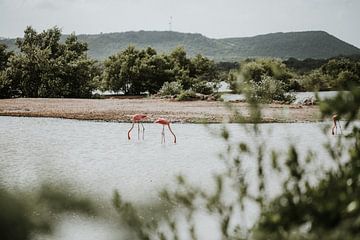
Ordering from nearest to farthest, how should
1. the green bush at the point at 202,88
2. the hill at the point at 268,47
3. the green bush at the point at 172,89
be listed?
the green bush at the point at 172,89, the green bush at the point at 202,88, the hill at the point at 268,47

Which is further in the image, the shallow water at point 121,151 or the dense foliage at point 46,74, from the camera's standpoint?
the dense foliage at point 46,74

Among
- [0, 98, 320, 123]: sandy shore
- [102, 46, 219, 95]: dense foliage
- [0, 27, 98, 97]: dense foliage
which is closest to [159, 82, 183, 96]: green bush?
[102, 46, 219, 95]: dense foliage

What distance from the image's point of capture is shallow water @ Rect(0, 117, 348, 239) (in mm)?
9844

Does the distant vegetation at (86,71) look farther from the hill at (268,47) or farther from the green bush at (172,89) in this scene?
the hill at (268,47)

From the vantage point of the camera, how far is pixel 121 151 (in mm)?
14125

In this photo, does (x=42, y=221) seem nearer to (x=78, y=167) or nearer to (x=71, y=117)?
(x=78, y=167)

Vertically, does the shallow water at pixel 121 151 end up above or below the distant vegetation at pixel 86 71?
below

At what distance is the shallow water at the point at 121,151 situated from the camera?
9844mm

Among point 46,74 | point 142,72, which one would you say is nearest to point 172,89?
point 142,72

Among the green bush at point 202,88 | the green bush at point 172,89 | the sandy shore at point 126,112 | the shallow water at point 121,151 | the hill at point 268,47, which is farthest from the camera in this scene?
the hill at point 268,47

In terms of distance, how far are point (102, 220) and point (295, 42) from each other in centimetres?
18636

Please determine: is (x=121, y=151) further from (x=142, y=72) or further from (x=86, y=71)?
(x=142, y=72)

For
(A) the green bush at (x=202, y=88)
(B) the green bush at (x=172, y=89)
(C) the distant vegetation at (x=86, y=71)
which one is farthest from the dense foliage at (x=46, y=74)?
(A) the green bush at (x=202, y=88)

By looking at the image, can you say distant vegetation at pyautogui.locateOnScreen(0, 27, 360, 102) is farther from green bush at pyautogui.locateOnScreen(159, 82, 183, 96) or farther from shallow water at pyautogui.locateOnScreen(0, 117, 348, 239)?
shallow water at pyautogui.locateOnScreen(0, 117, 348, 239)
